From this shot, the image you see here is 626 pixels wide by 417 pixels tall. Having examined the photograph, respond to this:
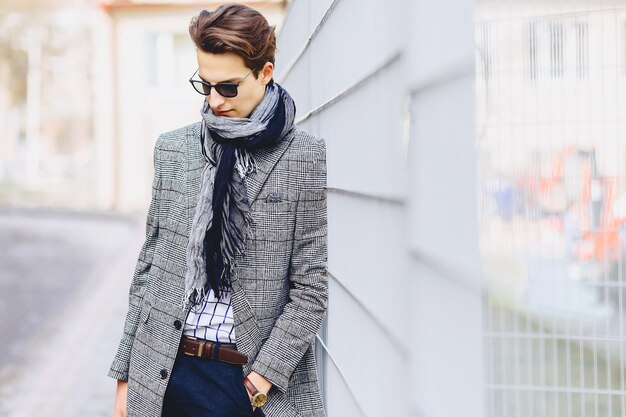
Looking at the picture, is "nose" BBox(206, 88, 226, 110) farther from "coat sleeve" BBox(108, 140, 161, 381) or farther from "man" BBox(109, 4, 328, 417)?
"coat sleeve" BBox(108, 140, 161, 381)

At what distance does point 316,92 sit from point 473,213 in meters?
1.76

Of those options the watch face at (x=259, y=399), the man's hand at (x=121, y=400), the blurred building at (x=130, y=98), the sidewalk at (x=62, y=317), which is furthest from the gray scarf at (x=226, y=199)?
the blurred building at (x=130, y=98)

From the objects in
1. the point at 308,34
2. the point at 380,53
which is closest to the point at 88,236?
the point at 308,34

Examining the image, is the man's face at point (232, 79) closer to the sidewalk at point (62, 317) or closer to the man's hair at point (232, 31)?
the man's hair at point (232, 31)

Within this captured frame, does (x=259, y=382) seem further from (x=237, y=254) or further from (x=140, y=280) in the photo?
(x=140, y=280)

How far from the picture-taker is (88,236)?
20.1m

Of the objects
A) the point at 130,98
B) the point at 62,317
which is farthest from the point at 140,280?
the point at 130,98

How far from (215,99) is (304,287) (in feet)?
1.63

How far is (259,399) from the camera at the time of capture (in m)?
2.43

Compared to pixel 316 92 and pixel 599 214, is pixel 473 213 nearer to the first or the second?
pixel 599 214

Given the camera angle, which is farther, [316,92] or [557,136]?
[316,92]

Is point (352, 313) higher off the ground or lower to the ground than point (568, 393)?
higher

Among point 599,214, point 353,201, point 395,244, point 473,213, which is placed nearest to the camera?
point 473,213

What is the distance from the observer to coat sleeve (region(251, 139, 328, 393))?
2453 mm
